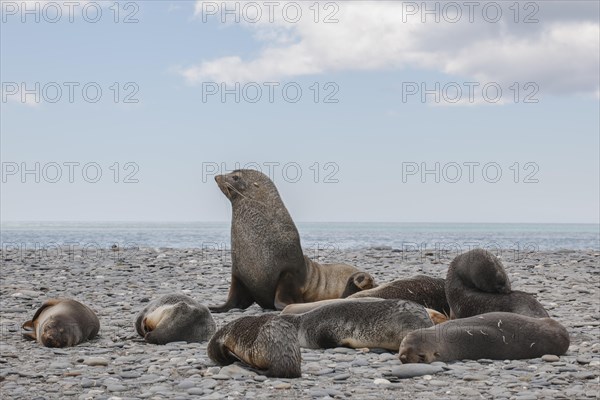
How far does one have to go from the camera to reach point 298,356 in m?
6.19

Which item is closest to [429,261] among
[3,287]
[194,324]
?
[3,287]

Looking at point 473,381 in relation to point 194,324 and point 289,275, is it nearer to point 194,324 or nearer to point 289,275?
point 194,324

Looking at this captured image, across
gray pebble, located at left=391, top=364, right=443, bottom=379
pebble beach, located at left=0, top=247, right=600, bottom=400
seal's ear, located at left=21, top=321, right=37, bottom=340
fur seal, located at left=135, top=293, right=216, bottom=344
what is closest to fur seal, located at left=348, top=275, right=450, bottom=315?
pebble beach, located at left=0, top=247, right=600, bottom=400

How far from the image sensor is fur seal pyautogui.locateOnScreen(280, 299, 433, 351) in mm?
7184

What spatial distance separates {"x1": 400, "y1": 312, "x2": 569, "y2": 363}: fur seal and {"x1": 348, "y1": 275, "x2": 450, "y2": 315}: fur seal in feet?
5.72

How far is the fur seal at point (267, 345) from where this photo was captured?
612 cm

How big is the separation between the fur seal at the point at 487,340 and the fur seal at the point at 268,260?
3535 millimetres

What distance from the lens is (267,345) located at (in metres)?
6.14

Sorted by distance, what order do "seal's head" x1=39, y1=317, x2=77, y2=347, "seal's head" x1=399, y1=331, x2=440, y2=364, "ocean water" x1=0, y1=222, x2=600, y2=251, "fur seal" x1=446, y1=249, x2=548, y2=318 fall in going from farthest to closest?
"ocean water" x1=0, y1=222, x2=600, y2=251, "fur seal" x1=446, y1=249, x2=548, y2=318, "seal's head" x1=39, y1=317, x2=77, y2=347, "seal's head" x1=399, y1=331, x2=440, y2=364

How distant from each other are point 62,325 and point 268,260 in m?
3.26

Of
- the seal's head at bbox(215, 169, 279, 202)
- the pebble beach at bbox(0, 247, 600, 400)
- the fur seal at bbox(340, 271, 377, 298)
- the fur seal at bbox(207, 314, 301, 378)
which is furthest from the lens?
the seal's head at bbox(215, 169, 279, 202)

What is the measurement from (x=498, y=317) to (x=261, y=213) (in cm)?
438

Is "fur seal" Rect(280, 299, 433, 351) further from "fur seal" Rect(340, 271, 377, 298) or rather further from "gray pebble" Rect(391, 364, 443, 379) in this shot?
"fur seal" Rect(340, 271, 377, 298)

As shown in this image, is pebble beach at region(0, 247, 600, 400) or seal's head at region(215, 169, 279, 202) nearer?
pebble beach at region(0, 247, 600, 400)
